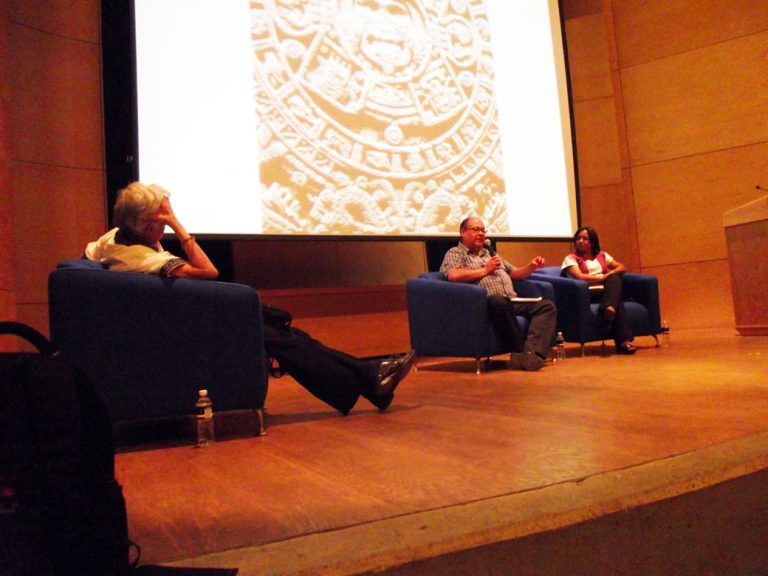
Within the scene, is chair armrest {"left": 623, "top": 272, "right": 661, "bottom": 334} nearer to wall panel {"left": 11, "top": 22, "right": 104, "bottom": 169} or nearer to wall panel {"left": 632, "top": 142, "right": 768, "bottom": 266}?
wall panel {"left": 632, "top": 142, "right": 768, "bottom": 266}

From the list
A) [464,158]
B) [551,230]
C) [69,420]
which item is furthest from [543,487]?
[551,230]

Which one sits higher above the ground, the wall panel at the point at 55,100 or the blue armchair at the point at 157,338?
the wall panel at the point at 55,100

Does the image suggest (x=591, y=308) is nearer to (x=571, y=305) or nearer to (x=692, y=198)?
(x=571, y=305)

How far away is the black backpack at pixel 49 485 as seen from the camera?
0.89 meters

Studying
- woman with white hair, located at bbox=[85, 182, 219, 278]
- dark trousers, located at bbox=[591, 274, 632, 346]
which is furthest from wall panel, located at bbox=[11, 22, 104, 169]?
dark trousers, located at bbox=[591, 274, 632, 346]

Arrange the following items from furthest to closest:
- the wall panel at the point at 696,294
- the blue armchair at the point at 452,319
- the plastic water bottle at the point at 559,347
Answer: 1. the wall panel at the point at 696,294
2. the plastic water bottle at the point at 559,347
3. the blue armchair at the point at 452,319

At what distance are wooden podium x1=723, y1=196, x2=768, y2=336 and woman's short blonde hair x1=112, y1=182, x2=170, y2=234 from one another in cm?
388

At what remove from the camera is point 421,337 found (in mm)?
4137

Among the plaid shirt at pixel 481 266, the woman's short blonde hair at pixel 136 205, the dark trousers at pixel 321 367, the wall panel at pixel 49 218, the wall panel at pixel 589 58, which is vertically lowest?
the dark trousers at pixel 321 367

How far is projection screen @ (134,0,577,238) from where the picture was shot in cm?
394

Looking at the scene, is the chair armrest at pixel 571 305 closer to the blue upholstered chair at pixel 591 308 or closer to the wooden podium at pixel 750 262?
the blue upholstered chair at pixel 591 308

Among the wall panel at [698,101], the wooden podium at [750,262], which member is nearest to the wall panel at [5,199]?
the wooden podium at [750,262]

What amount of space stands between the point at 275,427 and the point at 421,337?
1.92 meters

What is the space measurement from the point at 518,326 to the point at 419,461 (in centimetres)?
241
